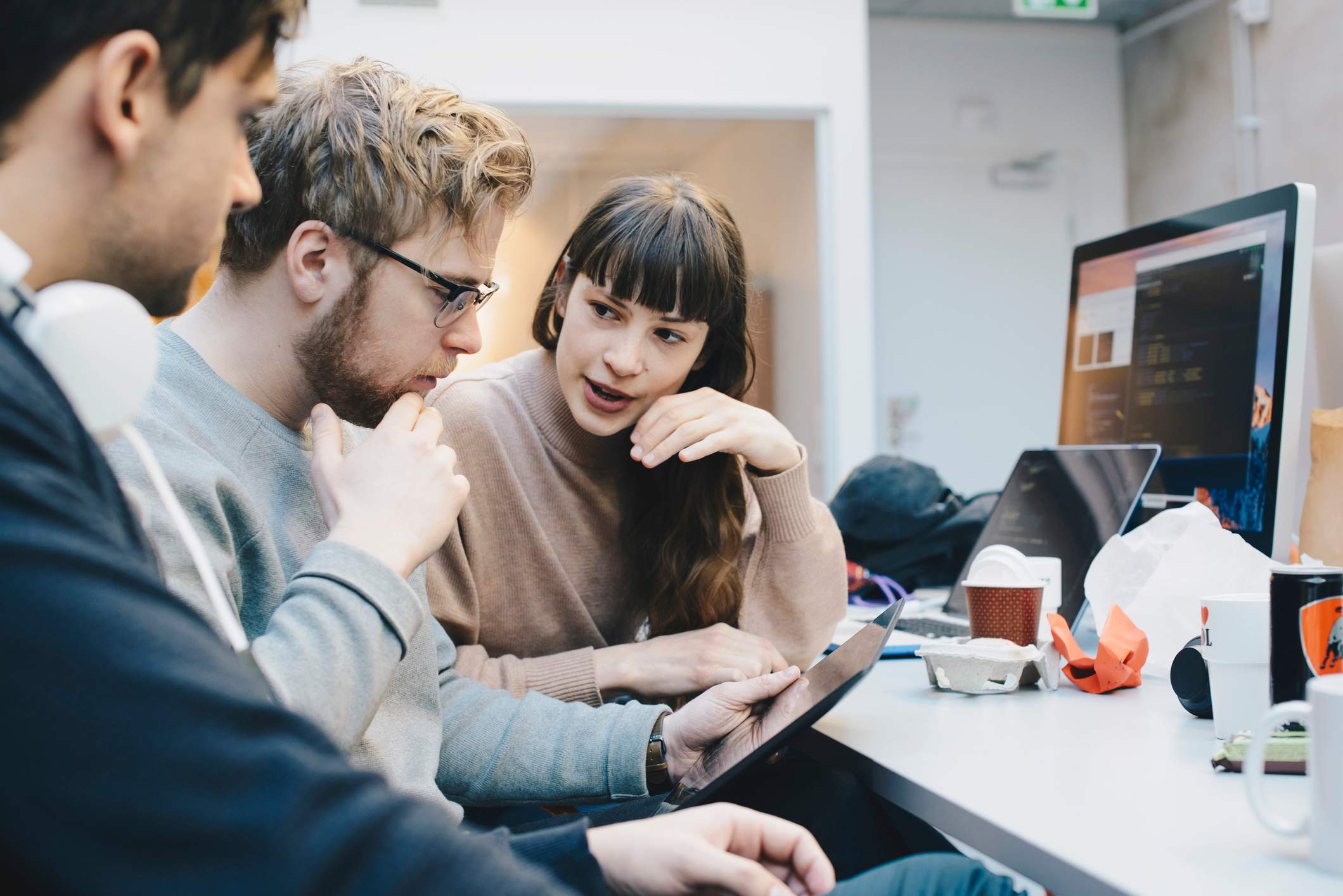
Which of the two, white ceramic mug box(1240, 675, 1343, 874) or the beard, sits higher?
the beard

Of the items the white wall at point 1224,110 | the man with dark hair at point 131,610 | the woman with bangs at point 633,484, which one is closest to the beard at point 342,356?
the woman with bangs at point 633,484

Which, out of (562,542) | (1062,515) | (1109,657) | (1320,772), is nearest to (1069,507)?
(1062,515)

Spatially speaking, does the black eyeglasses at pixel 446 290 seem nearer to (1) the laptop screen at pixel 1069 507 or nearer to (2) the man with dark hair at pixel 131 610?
(2) the man with dark hair at pixel 131 610

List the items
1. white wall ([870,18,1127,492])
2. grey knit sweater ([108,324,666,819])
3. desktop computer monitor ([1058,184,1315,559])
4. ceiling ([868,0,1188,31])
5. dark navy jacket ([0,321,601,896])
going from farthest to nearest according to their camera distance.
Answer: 1. white wall ([870,18,1127,492])
2. ceiling ([868,0,1188,31])
3. desktop computer monitor ([1058,184,1315,559])
4. grey knit sweater ([108,324,666,819])
5. dark navy jacket ([0,321,601,896])

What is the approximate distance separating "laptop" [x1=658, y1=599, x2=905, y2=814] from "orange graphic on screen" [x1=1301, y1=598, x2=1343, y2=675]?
311 mm

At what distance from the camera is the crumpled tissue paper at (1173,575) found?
1.15 m

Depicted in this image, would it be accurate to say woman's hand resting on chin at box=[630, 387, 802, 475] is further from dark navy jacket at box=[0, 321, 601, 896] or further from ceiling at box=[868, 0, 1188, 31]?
ceiling at box=[868, 0, 1188, 31]

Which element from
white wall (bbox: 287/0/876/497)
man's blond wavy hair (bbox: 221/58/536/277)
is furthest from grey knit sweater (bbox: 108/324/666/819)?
white wall (bbox: 287/0/876/497)

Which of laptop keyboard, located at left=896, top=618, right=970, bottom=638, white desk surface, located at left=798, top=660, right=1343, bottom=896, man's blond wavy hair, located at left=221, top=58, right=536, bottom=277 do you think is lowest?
laptop keyboard, located at left=896, top=618, right=970, bottom=638

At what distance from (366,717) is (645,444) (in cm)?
67

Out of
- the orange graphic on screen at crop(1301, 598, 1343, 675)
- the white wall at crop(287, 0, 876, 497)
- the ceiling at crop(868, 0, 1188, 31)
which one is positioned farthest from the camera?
the ceiling at crop(868, 0, 1188, 31)

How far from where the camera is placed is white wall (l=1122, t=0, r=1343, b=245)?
13.1 ft

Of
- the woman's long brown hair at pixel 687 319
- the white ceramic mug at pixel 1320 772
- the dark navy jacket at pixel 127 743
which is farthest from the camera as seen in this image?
the woman's long brown hair at pixel 687 319

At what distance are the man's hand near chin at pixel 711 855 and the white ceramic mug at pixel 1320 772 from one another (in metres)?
0.25
